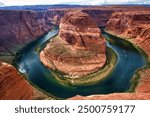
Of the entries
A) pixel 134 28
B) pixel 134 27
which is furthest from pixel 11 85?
pixel 134 27

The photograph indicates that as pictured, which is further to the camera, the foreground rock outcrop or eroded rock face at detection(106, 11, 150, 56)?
eroded rock face at detection(106, 11, 150, 56)

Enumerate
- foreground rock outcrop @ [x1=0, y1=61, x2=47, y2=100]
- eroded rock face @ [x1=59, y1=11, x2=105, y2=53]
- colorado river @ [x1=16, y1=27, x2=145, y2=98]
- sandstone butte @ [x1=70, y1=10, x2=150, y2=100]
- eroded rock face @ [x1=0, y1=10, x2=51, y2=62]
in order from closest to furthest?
1. foreground rock outcrop @ [x1=0, y1=61, x2=47, y2=100]
2. colorado river @ [x1=16, y1=27, x2=145, y2=98]
3. eroded rock face @ [x1=59, y1=11, x2=105, y2=53]
4. eroded rock face @ [x1=0, y1=10, x2=51, y2=62]
5. sandstone butte @ [x1=70, y1=10, x2=150, y2=100]

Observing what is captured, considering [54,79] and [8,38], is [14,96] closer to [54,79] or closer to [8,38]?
[54,79]

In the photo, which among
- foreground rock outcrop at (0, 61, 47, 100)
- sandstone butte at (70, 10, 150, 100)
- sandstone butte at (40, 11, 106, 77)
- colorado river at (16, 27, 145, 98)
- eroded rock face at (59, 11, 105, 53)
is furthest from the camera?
sandstone butte at (70, 10, 150, 100)

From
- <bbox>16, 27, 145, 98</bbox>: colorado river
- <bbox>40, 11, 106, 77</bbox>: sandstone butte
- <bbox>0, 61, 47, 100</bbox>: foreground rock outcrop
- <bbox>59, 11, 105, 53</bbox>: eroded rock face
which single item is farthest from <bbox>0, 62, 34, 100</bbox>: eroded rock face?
<bbox>59, 11, 105, 53</bbox>: eroded rock face

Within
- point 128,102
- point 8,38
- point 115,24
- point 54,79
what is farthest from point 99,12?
point 128,102

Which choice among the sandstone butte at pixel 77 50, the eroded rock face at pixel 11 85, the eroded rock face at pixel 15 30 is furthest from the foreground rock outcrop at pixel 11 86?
the eroded rock face at pixel 15 30

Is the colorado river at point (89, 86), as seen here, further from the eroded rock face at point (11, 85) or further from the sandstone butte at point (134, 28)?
the eroded rock face at point (11, 85)

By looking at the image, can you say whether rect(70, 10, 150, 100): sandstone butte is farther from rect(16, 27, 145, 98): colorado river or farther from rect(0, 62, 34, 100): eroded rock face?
rect(0, 62, 34, 100): eroded rock face
